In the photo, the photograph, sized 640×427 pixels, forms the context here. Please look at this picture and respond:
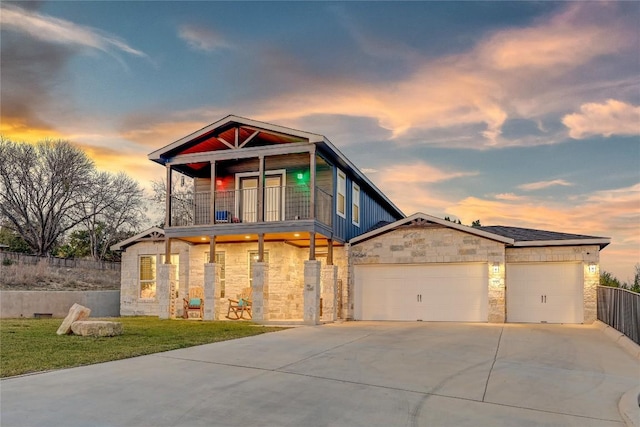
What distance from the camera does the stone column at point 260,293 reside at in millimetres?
16000

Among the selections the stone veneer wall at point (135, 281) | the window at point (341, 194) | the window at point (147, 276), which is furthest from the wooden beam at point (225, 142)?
the window at point (147, 276)

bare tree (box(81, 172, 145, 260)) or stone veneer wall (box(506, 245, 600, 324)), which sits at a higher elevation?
bare tree (box(81, 172, 145, 260))

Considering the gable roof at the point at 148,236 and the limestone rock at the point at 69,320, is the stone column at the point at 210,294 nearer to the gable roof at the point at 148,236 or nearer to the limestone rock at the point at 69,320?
the gable roof at the point at 148,236

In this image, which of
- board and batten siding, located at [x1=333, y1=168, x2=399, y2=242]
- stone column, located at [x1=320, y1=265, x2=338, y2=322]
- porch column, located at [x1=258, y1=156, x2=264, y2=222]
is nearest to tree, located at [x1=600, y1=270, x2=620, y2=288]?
board and batten siding, located at [x1=333, y1=168, x2=399, y2=242]

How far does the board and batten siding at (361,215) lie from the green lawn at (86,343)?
5.59 metres

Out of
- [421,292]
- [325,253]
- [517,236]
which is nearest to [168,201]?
[325,253]

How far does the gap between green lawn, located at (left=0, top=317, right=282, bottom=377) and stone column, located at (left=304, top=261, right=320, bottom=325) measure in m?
1.84

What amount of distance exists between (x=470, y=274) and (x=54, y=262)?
20.8 metres

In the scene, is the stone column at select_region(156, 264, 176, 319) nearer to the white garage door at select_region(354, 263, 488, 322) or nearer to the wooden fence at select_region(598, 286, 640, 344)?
the white garage door at select_region(354, 263, 488, 322)

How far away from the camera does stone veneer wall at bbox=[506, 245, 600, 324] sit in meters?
15.9

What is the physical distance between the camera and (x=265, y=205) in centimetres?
1875

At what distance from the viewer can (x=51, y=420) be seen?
5016 mm

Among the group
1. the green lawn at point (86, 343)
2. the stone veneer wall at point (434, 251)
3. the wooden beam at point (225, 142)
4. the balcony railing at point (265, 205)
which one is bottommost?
the green lawn at point (86, 343)

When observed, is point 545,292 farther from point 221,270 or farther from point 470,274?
point 221,270
